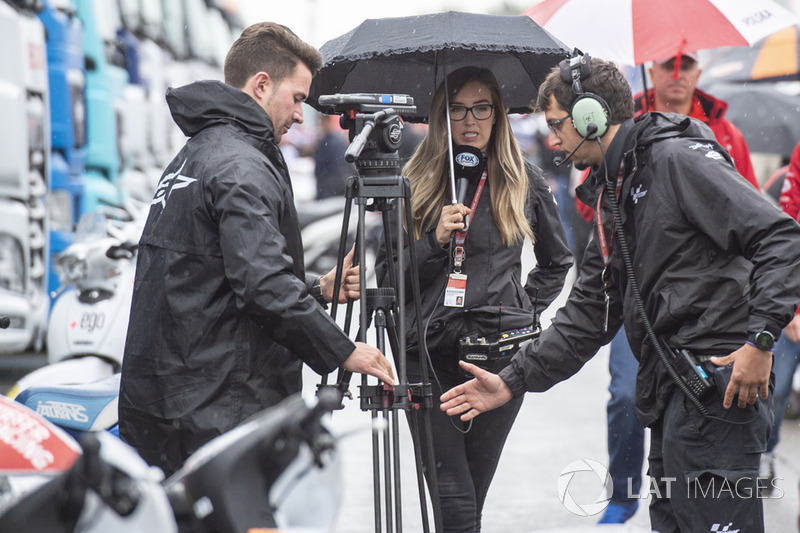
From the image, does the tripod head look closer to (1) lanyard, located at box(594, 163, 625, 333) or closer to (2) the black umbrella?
(1) lanyard, located at box(594, 163, 625, 333)

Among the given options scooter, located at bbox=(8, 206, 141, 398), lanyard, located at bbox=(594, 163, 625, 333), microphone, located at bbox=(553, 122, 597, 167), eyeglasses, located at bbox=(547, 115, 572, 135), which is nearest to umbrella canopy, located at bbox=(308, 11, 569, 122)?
eyeglasses, located at bbox=(547, 115, 572, 135)

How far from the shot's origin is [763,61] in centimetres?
949

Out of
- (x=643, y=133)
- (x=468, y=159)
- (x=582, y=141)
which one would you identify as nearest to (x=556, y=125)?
(x=582, y=141)

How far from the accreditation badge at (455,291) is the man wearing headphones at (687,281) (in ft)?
1.93

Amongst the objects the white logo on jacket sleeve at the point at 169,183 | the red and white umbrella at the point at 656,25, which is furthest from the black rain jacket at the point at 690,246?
the white logo on jacket sleeve at the point at 169,183

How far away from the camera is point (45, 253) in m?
7.27

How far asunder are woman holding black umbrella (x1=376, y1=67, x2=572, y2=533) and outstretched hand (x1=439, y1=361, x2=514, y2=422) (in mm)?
226

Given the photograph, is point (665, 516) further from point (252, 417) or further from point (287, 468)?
point (287, 468)

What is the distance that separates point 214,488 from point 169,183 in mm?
1763

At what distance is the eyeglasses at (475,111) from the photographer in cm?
450

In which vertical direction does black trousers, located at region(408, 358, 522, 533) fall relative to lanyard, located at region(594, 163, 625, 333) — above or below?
below

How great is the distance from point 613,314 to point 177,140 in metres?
9.47

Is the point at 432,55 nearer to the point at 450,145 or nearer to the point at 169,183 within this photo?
the point at 450,145

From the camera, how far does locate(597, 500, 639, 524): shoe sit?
538 centimetres
